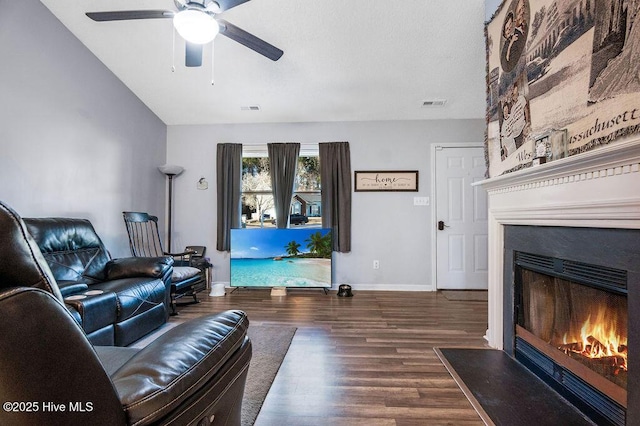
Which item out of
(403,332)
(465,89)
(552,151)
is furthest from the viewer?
(465,89)

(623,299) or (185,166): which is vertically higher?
(185,166)

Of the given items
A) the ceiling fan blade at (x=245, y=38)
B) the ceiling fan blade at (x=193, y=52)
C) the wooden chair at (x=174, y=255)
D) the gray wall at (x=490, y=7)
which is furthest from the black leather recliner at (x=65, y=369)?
the gray wall at (x=490, y=7)

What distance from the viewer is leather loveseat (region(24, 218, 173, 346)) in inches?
79.1

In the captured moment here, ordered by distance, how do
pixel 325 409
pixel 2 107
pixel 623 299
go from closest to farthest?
pixel 623 299 → pixel 325 409 → pixel 2 107

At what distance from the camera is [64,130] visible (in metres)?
2.86

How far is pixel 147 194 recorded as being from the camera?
4039 mm

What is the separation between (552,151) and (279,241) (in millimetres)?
2975

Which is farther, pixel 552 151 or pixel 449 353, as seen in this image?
pixel 449 353

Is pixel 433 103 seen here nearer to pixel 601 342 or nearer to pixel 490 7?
pixel 490 7

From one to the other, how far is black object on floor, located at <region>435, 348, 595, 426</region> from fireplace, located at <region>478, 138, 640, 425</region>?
70 mm

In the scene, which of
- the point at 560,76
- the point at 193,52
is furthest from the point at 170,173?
the point at 560,76

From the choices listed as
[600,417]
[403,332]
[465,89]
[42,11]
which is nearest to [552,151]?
[600,417]

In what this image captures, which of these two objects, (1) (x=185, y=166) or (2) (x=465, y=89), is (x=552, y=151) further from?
(1) (x=185, y=166)

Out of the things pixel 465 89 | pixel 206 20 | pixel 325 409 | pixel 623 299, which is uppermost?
pixel 465 89
